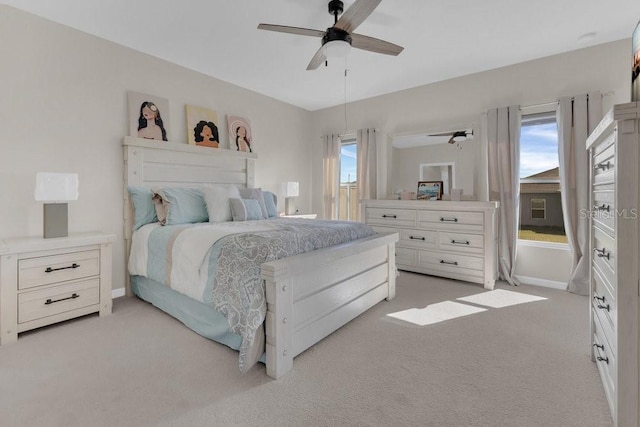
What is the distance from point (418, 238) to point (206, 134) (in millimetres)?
3056

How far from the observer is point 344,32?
7.46ft

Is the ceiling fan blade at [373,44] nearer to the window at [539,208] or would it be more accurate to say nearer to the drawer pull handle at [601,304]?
the drawer pull handle at [601,304]

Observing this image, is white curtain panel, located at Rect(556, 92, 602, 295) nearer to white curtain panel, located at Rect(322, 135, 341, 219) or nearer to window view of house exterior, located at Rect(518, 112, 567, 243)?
window view of house exterior, located at Rect(518, 112, 567, 243)

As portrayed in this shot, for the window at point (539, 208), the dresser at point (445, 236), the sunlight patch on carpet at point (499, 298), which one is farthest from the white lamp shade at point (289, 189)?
the window at point (539, 208)

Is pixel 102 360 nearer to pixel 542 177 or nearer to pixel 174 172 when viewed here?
pixel 174 172

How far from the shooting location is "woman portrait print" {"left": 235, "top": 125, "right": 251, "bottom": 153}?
170 inches

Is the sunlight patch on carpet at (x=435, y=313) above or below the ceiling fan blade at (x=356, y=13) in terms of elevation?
below

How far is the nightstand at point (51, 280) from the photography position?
2.21 m

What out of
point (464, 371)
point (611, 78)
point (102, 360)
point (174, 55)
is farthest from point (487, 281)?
point (174, 55)

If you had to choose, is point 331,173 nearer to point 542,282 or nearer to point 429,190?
point 429,190

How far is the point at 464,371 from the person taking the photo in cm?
187

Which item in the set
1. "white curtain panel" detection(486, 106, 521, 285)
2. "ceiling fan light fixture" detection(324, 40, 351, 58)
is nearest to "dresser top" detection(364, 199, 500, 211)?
"white curtain panel" detection(486, 106, 521, 285)

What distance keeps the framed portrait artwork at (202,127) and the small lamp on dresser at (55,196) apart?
58.2 inches

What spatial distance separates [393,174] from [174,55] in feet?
10.9
